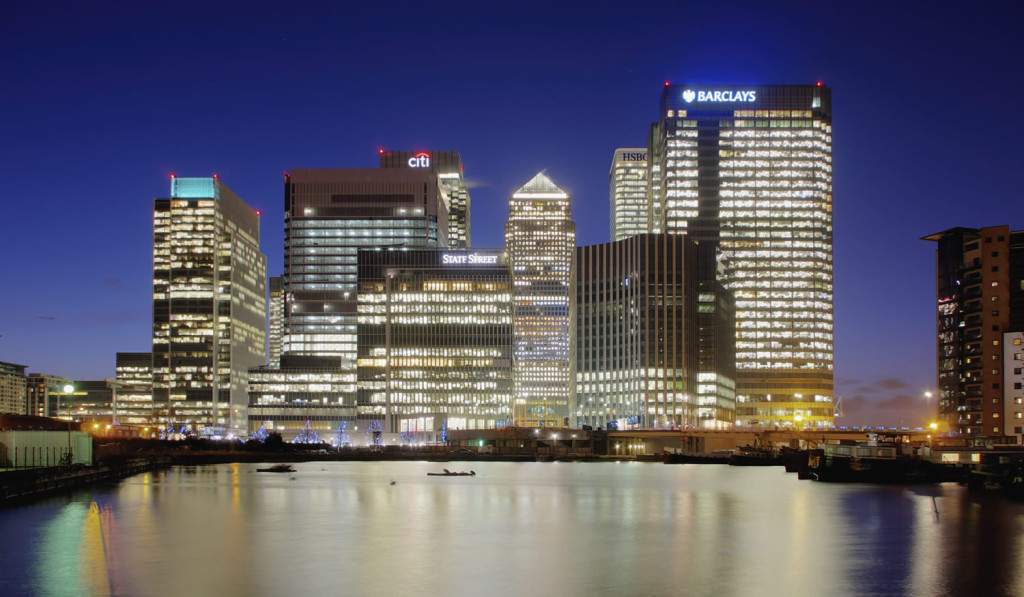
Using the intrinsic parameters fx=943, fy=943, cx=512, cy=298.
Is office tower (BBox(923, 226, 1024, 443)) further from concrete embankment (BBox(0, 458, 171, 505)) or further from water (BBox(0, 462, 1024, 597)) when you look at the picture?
concrete embankment (BBox(0, 458, 171, 505))

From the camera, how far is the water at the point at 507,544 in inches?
1631

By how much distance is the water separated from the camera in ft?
136

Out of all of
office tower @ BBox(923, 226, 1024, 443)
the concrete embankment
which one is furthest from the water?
office tower @ BBox(923, 226, 1024, 443)

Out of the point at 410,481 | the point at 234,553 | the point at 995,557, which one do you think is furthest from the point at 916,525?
the point at 410,481

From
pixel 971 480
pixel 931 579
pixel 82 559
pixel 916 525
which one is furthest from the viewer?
pixel 971 480

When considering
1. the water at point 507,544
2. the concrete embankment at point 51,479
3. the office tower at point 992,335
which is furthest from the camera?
the office tower at point 992,335

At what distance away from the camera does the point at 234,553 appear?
5025 centimetres

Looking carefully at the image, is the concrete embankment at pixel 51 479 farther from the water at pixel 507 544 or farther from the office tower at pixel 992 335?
the office tower at pixel 992 335

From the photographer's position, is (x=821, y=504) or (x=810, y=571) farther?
(x=821, y=504)

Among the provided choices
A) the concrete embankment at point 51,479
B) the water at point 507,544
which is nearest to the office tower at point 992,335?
the water at point 507,544

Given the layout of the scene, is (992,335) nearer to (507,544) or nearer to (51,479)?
(507,544)

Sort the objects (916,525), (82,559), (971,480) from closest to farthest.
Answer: (82,559) → (916,525) → (971,480)

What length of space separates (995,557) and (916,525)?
16.3 metres

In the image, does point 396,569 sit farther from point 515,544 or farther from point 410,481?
point 410,481
